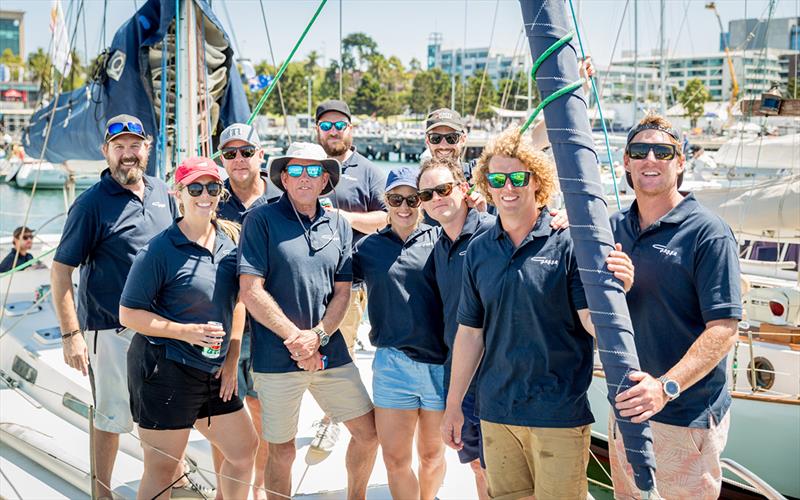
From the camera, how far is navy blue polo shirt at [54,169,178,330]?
4309mm

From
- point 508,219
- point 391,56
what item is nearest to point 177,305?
point 508,219

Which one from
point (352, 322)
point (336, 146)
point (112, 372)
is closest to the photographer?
point (112, 372)

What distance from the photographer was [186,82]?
564cm

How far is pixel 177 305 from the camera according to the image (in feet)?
12.4

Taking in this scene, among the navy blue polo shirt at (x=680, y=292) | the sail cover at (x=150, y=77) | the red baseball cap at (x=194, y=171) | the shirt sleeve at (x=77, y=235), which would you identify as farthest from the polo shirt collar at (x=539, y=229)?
the sail cover at (x=150, y=77)

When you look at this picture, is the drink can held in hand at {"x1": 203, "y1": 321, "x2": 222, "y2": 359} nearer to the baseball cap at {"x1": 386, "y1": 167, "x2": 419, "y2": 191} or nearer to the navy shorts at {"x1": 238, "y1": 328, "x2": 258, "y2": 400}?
the navy shorts at {"x1": 238, "y1": 328, "x2": 258, "y2": 400}

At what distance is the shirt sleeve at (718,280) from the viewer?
3.05 meters

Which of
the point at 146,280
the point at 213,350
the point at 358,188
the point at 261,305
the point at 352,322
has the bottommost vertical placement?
the point at 352,322

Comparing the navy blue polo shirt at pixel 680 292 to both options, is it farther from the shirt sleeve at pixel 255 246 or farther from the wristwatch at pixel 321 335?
the shirt sleeve at pixel 255 246

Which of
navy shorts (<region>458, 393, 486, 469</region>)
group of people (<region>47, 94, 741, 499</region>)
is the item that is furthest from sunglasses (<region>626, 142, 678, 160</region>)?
navy shorts (<region>458, 393, 486, 469</region>)

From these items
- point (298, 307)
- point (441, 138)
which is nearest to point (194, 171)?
point (298, 307)

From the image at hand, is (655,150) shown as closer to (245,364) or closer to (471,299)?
(471,299)

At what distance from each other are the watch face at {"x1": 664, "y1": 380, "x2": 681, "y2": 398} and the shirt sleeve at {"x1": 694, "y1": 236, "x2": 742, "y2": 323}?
345mm

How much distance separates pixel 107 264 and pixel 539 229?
2.48 metres
